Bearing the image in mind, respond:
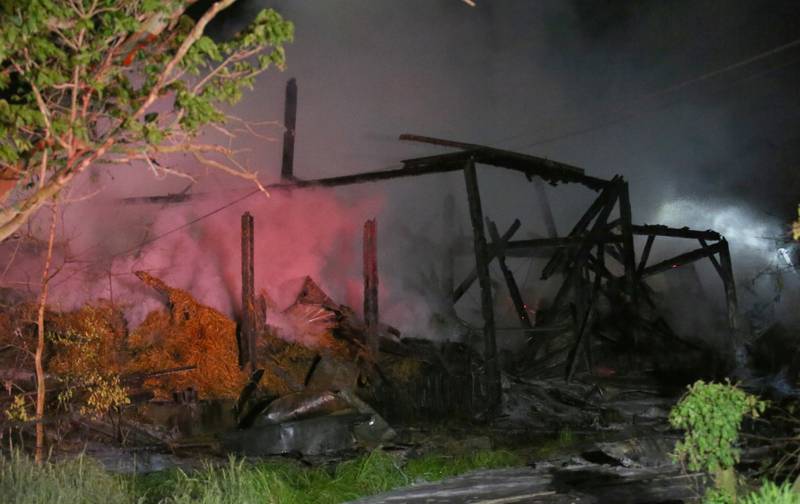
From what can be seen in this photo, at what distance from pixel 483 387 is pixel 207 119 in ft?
35.0

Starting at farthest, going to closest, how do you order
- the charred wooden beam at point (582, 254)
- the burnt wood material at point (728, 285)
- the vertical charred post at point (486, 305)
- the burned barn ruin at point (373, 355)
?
the burnt wood material at point (728, 285), the charred wooden beam at point (582, 254), the vertical charred post at point (486, 305), the burned barn ruin at point (373, 355)

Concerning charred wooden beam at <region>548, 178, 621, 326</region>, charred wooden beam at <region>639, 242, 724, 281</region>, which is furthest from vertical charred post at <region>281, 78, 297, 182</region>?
charred wooden beam at <region>639, 242, 724, 281</region>

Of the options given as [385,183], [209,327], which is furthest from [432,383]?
[385,183]

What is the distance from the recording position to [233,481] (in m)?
6.54

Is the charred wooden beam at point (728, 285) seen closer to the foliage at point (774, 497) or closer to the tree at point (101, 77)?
the foliage at point (774, 497)

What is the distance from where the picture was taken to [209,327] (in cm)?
1510

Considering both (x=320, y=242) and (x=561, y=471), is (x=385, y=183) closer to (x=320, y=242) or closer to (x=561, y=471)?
(x=320, y=242)

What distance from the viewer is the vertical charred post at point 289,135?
19359mm

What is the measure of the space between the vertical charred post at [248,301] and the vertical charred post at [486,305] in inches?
176

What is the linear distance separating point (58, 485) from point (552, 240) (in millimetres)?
11553

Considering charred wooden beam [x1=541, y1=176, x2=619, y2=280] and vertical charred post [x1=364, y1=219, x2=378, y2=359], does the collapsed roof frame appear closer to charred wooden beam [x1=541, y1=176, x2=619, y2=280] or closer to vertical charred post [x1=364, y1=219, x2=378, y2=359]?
charred wooden beam [x1=541, y1=176, x2=619, y2=280]

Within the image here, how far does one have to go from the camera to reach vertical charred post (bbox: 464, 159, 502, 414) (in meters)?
13.9

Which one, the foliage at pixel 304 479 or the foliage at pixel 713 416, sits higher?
the foliage at pixel 713 416

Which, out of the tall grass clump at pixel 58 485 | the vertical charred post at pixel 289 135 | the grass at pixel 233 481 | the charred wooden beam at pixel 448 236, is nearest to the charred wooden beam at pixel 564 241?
the charred wooden beam at pixel 448 236
